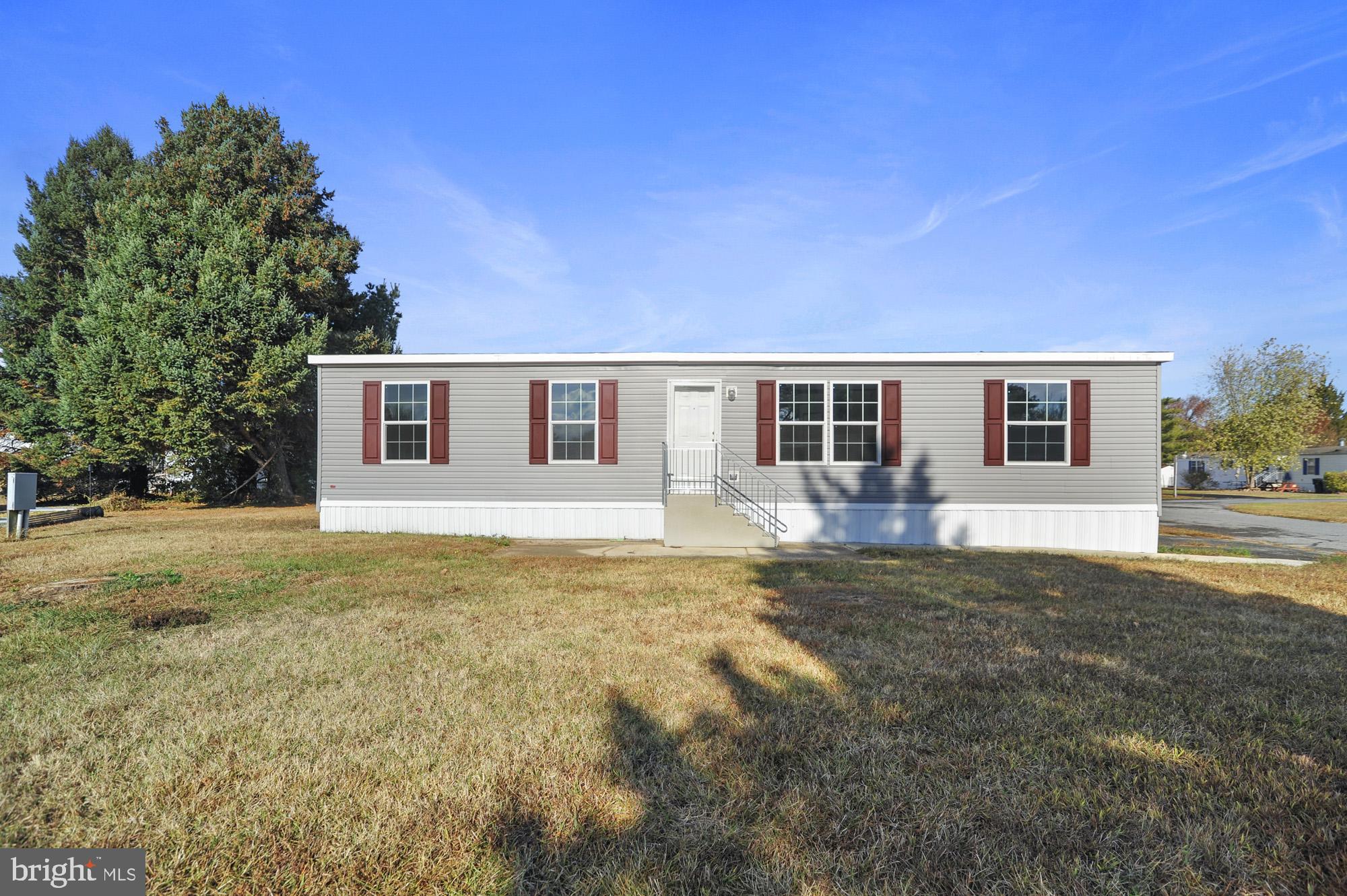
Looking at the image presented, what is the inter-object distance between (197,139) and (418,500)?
53.6ft

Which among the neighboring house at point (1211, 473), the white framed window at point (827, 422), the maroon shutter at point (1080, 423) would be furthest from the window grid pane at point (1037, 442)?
the neighboring house at point (1211, 473)

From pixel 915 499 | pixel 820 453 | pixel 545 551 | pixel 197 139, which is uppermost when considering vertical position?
pixel 197 139

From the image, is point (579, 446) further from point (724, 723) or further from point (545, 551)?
point (724, 723)

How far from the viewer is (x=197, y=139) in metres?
19.4

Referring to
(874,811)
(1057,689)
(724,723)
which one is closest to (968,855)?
(874,811)

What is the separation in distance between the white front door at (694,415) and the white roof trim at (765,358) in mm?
591

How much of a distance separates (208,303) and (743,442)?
14.8 meters

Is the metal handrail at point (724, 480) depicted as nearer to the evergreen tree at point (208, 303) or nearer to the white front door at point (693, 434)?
the white front door at point (693, 434)

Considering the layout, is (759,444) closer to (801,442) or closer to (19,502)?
(801,442)

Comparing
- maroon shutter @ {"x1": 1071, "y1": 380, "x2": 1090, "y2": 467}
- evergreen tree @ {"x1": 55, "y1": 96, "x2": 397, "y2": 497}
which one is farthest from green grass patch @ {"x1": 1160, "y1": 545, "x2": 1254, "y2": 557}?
evergreen tree @ {"x1": 55, "y1": 96, "x2": 397, "y2": 497}

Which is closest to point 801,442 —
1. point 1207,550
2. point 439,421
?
point 439,421

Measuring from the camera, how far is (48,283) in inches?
831

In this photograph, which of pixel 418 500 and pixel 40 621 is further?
pixel 418 500

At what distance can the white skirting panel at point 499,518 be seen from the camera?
467 inches
